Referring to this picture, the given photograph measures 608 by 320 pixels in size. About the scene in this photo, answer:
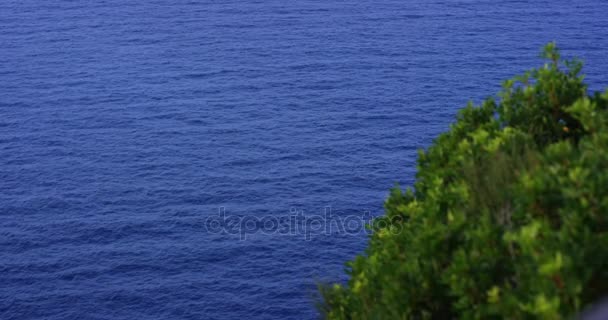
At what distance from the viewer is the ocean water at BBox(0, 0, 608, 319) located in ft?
174

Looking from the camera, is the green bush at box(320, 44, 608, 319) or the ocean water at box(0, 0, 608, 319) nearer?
the green bush at box(320, 44, 608, 319)

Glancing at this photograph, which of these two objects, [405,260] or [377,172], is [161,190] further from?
[405,260]

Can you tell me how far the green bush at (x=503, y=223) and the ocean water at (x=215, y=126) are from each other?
115 ft

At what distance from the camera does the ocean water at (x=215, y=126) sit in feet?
174

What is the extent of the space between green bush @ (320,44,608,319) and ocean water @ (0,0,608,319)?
35.1 m

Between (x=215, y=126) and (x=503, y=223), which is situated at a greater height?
(x=503, y=223)

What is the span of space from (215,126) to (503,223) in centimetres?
6778

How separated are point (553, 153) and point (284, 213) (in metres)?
51.3

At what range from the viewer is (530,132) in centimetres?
1027

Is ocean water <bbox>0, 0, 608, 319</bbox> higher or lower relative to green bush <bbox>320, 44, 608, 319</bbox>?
lower

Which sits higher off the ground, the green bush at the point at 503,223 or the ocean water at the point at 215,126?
the green bush at the point at 503,223

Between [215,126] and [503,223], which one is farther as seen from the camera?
[215,126]

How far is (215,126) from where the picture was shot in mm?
75312

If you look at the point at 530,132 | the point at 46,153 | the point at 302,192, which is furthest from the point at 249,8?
the point at 530,132
